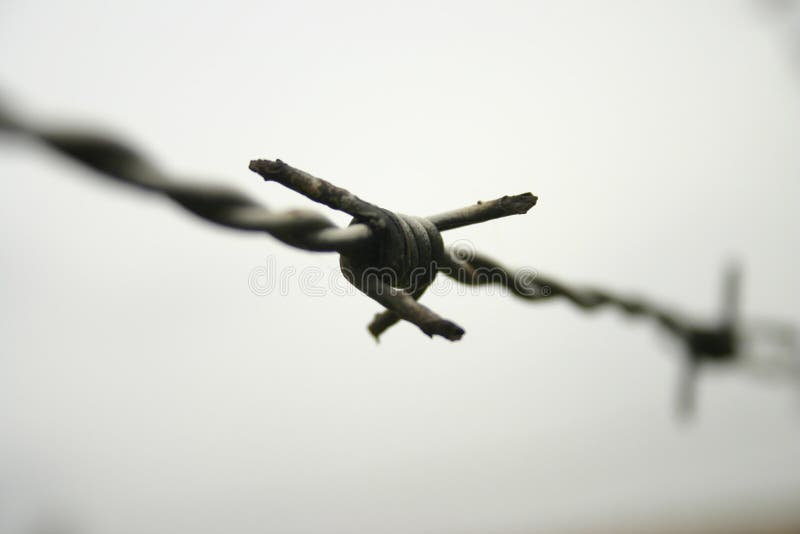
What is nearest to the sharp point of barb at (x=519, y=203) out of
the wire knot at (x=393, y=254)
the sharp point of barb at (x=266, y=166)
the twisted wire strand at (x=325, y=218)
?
the twisted wire strand at (x=325, y=218)

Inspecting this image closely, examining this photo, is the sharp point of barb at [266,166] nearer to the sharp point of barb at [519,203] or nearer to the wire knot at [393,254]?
the wire knot at [393,254]

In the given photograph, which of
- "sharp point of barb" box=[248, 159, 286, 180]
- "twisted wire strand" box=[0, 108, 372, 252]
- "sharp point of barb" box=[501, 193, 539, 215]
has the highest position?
"sharp point of barb" box=[501, 193, 539, 215]

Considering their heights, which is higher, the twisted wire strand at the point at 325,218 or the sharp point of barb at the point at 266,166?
the sharp point of barb at the point at 266,166

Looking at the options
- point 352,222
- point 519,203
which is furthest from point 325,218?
point 519,203

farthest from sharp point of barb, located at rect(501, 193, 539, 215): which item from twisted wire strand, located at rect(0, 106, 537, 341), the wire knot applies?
the wire knot

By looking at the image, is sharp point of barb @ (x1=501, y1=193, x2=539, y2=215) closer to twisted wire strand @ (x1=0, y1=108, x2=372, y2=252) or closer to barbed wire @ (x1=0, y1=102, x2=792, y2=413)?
barbed wire @ (x1=0, y1=102, x2=792, y2=413)

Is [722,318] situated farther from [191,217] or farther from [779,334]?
[191,217]

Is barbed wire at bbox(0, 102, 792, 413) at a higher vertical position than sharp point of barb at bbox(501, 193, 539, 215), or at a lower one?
lower

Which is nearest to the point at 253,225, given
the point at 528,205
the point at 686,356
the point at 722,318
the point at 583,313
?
the point at 528,205
